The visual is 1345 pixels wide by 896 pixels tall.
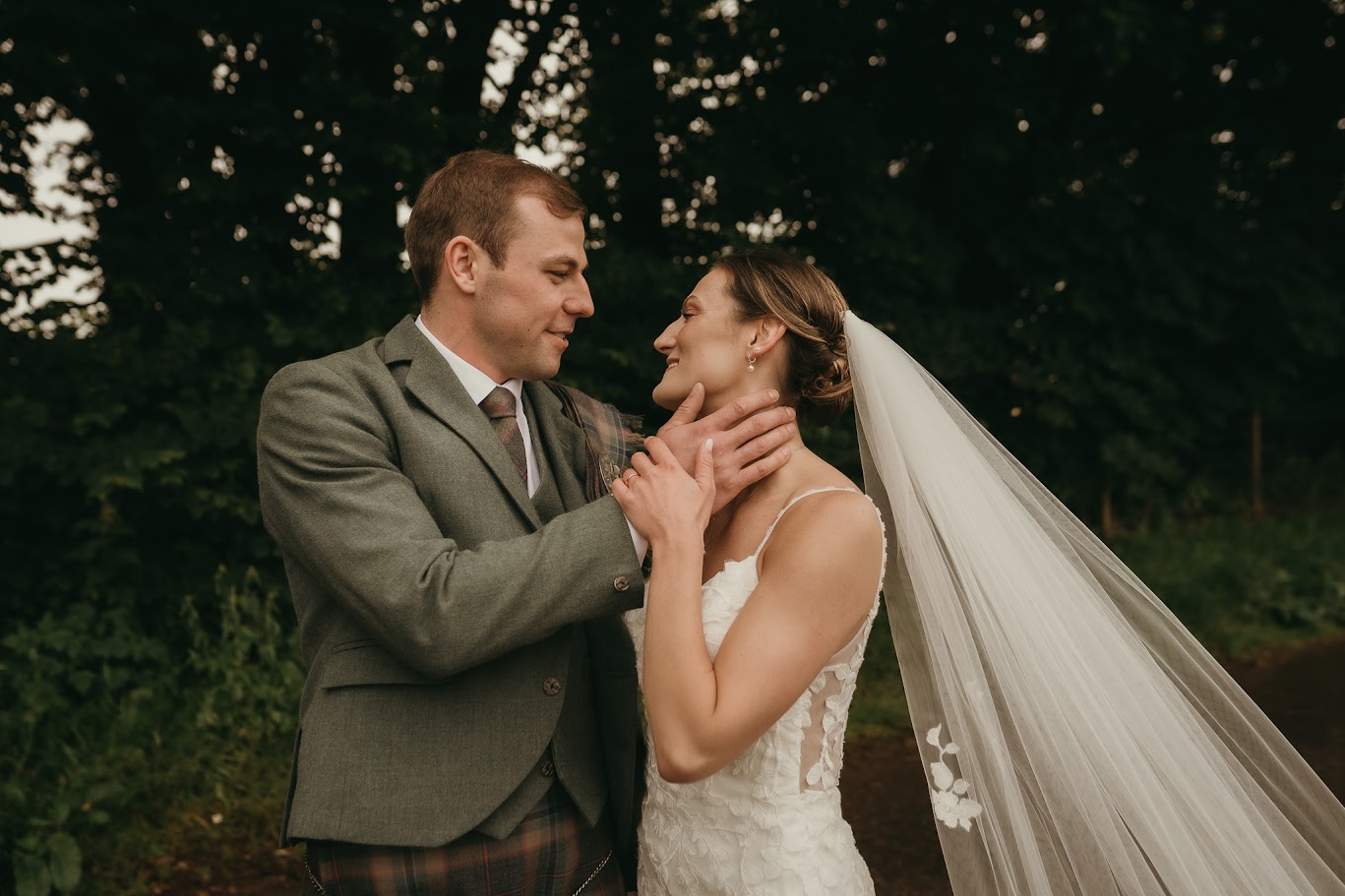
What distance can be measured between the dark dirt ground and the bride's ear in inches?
106

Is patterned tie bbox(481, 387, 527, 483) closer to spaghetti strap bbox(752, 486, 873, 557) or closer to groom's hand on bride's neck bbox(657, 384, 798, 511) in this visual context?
groom's hand on bride's neck bbox(657, 384, 798, 511)

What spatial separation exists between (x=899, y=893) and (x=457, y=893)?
2.70 meters

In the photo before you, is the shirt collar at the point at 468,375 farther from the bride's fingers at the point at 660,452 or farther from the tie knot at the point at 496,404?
the bride's fingers at the point at 660,452

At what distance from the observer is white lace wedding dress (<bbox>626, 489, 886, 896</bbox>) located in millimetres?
2139

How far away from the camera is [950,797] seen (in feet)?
7.09

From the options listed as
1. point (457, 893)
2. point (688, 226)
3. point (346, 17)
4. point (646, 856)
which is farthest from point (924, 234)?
point (457, 893)

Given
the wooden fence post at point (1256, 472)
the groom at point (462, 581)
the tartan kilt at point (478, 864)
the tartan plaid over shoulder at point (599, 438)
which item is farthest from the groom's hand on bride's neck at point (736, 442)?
the wooden fence post at point (1256, 472)

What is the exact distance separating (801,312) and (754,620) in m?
0.82

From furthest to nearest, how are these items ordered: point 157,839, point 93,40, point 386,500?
1. point 93,40
2. point 157,839
3. point 386,500

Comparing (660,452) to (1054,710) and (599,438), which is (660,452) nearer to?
(599,438)

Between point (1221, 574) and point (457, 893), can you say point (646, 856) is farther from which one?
point (1221, 574)

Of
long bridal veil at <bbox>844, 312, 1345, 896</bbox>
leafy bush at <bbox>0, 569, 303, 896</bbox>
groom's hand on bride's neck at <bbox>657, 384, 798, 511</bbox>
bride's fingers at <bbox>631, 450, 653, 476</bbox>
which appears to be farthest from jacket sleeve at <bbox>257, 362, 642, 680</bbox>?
leafy bush at <bbox>0, 569, 303, 896</bbox>

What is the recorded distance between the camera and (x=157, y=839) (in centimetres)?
401

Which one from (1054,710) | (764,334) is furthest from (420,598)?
(1054,710)
